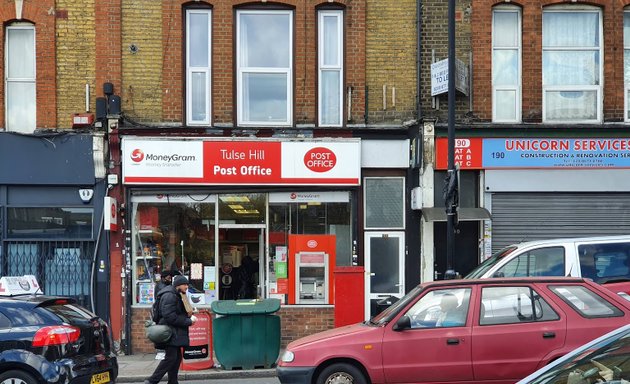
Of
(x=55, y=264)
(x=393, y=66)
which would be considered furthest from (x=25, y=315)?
(x=393, y=66)

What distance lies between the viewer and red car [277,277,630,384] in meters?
8.32

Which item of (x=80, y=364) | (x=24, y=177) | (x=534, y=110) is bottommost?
(x=80, y=364)

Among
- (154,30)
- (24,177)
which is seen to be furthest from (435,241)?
(24,177)

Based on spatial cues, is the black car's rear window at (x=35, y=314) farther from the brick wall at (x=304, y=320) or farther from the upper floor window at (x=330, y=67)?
the upper floor window at (x=330, y=67)

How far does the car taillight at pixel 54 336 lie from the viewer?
27.8 ft

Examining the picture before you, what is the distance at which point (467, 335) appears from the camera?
8.39 m

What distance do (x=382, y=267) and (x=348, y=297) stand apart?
8.44ft

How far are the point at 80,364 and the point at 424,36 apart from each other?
993cm

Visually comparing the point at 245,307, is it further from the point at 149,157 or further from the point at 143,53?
the point at 143,53

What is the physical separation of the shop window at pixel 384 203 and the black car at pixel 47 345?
23.9ft

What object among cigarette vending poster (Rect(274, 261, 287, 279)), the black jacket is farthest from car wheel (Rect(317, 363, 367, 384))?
cigarette vending poster (Rect(274, 261, 287, 279))

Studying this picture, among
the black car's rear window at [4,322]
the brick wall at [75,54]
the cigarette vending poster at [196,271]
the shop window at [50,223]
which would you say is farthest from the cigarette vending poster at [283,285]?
the black car's rear window at [4,322]

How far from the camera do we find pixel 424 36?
15336mm

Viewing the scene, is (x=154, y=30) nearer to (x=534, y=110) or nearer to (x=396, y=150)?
(x=396, y=150)
